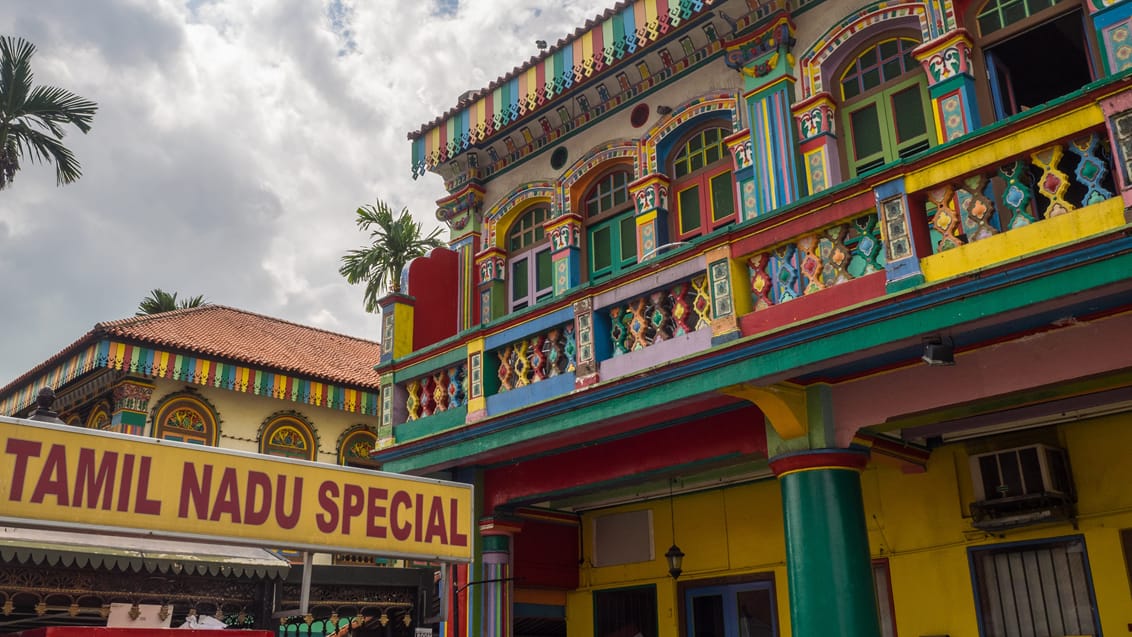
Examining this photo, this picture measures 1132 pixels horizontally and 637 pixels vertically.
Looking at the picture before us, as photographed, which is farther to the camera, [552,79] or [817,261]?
[552,79]

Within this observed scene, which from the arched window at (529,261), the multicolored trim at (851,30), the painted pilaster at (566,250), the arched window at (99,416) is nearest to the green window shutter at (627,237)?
the painted pilaster at (566,250)

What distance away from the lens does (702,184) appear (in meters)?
11.1

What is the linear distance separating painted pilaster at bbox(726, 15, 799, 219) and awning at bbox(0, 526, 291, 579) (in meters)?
6.35

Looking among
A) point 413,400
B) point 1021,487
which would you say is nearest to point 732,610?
point 1021,487

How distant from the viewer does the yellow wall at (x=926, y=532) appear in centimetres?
873

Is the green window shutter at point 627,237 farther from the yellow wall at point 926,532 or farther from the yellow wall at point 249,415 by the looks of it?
the yellow wall at point 249,415

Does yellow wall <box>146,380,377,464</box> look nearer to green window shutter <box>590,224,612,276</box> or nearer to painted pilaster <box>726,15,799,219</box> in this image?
green window shutter <box>590,224,612,276</box>

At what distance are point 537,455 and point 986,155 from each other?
5.81 m

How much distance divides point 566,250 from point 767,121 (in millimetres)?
3174

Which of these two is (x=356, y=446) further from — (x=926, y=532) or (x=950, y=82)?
(x=950, y=82)

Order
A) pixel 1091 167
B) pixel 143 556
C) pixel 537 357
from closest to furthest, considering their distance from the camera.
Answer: pixel 1091 167 → pixel 537 357 → pixel 143 556

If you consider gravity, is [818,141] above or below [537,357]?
above

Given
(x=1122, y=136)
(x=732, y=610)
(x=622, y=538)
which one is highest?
(x=1122, y=136)

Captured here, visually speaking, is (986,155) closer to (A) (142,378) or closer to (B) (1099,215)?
(B) (1099,215)
